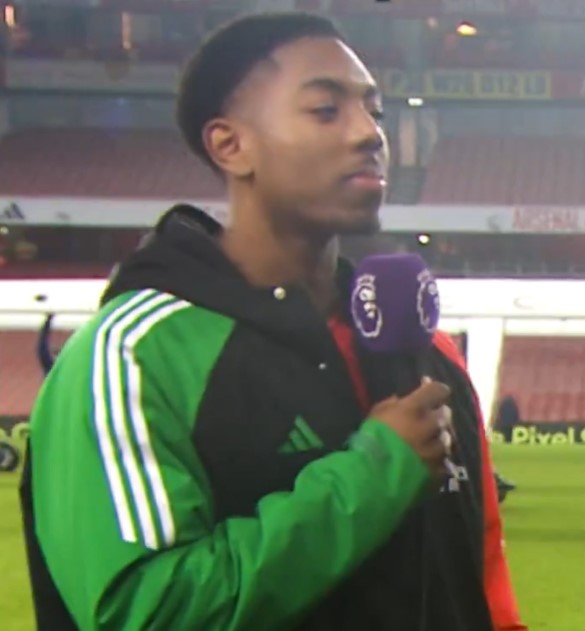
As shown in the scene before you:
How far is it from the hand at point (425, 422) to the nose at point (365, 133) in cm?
27

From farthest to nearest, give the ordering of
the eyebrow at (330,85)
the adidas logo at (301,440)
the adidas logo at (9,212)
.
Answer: the adidas logo at (9,212)
the eyebrow at (330,85)
the adidas logo at (301,440)

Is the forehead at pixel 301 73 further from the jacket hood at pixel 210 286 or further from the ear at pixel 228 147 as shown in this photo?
the jacket hood at pixel 210 286

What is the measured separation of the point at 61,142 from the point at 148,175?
Result: 1.71 m

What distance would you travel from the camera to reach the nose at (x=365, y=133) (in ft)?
4.87

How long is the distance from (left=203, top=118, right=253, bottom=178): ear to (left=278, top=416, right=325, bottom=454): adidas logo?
11.2 inches

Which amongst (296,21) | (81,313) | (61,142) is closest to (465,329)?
(81,313)

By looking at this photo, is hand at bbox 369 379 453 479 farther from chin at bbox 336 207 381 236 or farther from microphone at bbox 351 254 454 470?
chin at bbox 336 207 381 236

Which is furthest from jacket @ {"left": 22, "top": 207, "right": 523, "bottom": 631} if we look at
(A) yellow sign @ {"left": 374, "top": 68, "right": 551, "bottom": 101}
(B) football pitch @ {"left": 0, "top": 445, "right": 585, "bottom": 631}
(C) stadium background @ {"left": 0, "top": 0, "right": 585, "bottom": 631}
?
(A) yellow sign @ {"left": 374, "top": 68, "right": 551, "bottom": 101}

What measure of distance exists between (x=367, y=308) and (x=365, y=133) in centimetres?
18

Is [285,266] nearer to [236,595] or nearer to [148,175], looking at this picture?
[236,595]

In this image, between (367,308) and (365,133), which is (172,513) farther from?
(365,133)

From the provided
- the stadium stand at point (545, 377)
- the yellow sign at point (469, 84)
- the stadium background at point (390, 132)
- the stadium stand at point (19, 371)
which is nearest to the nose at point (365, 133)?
the stadium stand at point (545, 377)

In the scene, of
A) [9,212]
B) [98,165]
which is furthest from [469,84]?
[9,212]

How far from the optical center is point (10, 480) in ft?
35.5
